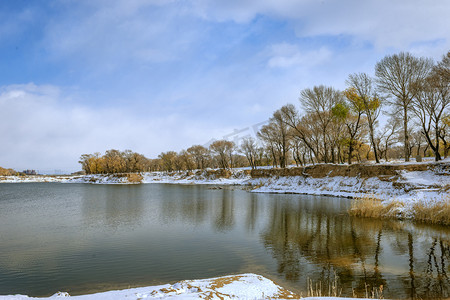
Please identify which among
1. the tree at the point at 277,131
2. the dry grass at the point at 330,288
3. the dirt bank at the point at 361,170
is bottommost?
the dry grass at the point at 330,288

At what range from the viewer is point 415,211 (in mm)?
16906

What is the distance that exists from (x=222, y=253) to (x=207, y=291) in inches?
221

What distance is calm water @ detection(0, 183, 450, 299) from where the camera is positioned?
7891 mm

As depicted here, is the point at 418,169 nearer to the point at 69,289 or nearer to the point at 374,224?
the point at 374,224

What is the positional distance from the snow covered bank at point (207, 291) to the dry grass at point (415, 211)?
14746 mm

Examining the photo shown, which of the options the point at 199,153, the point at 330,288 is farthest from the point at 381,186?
the point at 199,153

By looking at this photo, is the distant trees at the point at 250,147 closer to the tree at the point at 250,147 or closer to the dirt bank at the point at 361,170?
the tree at the point at 250,147

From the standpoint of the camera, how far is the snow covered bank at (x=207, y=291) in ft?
17.1

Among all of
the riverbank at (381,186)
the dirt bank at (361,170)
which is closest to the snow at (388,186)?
the riverbank at (381,186)

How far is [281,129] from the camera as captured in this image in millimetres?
56250

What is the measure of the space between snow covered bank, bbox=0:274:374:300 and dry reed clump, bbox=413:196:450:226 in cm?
1463

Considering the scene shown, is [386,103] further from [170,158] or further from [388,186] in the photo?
[170,158]

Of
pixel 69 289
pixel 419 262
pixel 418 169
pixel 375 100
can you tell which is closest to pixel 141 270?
pixel 69 289

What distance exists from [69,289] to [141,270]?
87.6 inches
